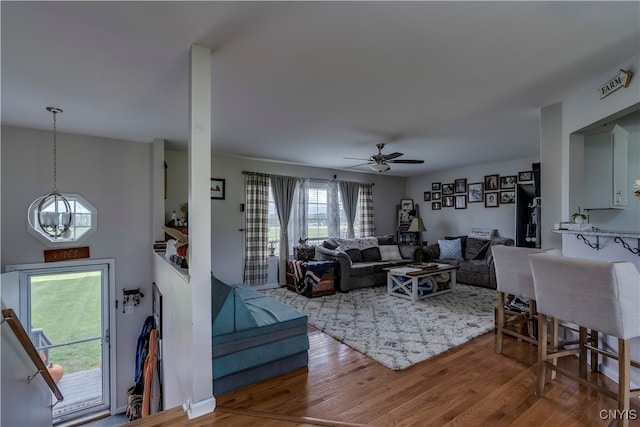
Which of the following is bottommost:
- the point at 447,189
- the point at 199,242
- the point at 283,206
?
the point at 199,242

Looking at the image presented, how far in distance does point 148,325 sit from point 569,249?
5.15m

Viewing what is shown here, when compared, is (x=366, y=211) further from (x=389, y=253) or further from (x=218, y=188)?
(x=218, y=188)

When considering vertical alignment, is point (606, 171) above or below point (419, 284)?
above

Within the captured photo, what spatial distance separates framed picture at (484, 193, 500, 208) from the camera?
6.01 meters

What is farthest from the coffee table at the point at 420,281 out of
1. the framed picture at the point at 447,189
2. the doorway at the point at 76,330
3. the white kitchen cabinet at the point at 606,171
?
the doorway at the point at 76,330

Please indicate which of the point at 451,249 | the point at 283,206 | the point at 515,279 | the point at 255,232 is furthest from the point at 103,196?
the point at 451,249

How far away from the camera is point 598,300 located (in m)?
1.68

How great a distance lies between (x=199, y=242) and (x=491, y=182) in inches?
245

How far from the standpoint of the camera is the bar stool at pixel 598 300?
161 centimetres

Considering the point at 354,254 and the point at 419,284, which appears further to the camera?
the point at 354,254

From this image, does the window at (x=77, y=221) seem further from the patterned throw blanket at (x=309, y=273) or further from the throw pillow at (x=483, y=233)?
the throw pillow at (x=483, y=233)

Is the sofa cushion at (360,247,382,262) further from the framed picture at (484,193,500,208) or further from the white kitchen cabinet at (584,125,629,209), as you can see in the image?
the white kitchen cabinet at (584,125,629,209)

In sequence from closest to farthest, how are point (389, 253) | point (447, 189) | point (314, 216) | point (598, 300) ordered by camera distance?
point (598, 300) < point (389, 253) < point (314, 216) < point (447, 189)

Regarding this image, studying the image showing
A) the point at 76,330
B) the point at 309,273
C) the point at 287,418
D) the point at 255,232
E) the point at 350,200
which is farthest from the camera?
the point at 350,200
